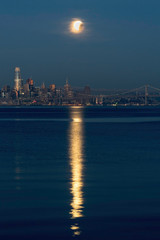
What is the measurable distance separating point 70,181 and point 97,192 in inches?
142

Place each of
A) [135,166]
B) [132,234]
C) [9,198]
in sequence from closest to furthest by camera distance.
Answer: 1. [132,234]
2. [9,198]
3. [135,166]

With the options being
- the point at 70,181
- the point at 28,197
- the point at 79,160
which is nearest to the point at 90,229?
the point at 28,197

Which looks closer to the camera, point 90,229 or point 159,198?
point 90,229

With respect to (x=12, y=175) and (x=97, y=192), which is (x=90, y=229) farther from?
(x=12, y=175)

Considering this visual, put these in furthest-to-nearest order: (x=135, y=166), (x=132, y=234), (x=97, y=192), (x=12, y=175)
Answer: (x=135, y=166), (x=12, y=175), (x=97, y=192), (x=132, y=234)

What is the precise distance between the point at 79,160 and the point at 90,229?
2052cm

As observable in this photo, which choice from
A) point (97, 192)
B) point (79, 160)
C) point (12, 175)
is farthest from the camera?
point (79, 160)

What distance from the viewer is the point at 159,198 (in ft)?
59.7

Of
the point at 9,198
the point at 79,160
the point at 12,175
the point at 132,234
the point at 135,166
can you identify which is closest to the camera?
the point at 132,234

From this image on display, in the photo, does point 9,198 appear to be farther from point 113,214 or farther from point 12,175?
point 12,175

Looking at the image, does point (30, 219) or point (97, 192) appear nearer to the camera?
point (30, 219)

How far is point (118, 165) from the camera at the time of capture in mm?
30125

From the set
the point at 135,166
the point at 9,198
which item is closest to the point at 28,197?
the point at 9,198

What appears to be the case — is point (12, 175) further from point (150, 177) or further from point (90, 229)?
point (90, 229)
